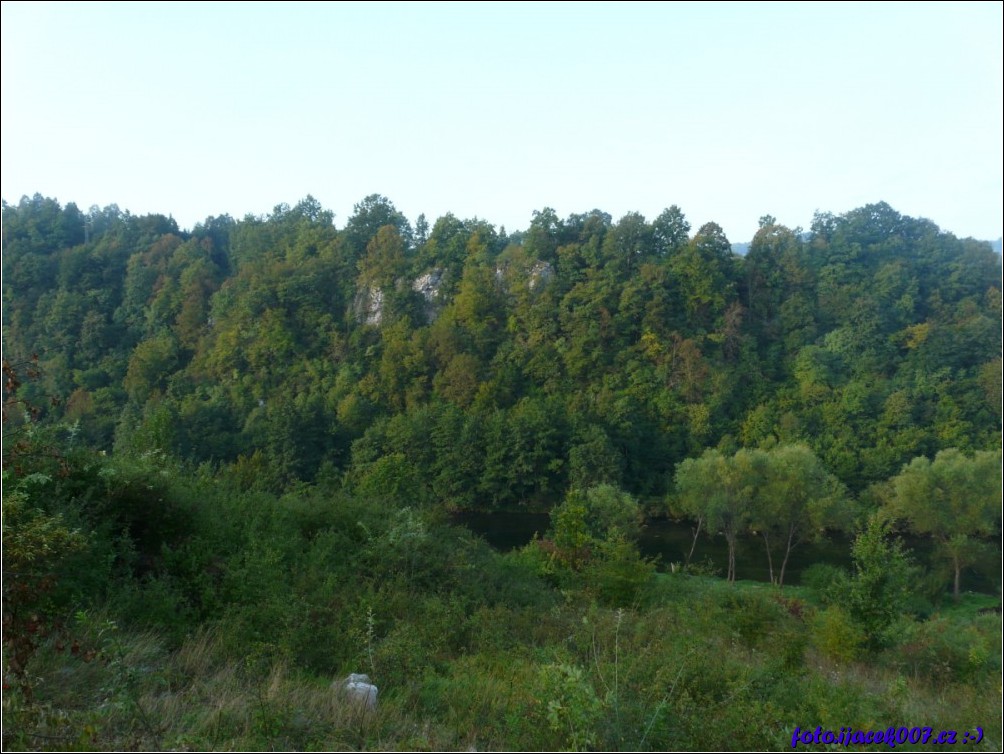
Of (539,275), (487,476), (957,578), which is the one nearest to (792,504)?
(957,578)

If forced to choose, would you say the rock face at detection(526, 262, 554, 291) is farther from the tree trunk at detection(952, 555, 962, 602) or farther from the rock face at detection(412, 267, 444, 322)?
the tree trunk at detection(952, 555, 962, 602)

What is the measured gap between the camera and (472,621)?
719 cm

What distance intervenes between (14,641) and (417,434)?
41700mm

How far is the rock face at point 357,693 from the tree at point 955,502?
29631mm

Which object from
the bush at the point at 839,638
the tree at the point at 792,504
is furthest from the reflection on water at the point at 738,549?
the bush at the point at 839,638

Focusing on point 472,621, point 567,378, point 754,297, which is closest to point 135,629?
point 472,621

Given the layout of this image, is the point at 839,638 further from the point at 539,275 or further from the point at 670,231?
the point at 670,231

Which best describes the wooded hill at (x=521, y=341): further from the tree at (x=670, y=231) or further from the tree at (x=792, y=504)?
the tree at (x=792, y=504)

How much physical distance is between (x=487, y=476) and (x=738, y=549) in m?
15.9

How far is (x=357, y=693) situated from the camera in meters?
4.10

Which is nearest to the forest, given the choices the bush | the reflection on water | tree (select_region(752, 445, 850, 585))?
the bush

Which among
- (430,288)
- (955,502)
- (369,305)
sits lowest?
(955,502)

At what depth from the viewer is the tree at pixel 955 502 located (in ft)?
90.6

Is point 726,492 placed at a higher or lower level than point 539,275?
lower
